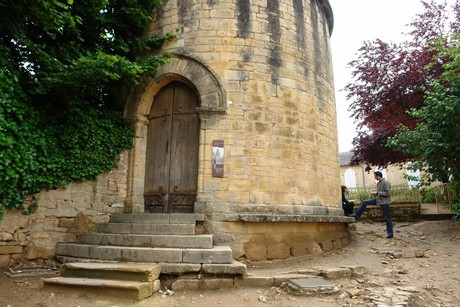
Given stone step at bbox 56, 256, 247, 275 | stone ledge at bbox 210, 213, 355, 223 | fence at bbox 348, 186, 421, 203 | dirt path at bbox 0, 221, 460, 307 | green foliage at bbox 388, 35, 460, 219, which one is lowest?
dirt path at bbox 0, 221, 460, 307

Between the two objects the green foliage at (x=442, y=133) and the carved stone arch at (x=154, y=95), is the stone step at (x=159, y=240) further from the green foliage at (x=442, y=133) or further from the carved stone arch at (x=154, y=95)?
the green foliage at (x=442, y=133)

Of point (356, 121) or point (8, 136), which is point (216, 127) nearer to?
point (8, 136)

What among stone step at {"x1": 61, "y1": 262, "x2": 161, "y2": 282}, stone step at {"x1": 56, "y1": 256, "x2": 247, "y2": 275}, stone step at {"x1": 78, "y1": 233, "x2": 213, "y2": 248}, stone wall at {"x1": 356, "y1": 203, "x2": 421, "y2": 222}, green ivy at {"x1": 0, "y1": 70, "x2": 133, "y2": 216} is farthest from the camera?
stone wall at {"x1": 356, "y1": 203, "x2": 421, "y2": 222}

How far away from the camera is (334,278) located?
495 centimetres

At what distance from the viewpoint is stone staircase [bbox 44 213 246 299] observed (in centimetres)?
419

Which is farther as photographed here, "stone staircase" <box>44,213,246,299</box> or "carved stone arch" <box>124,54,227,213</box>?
"carved stone arch" <box>124,54,227,213</box>

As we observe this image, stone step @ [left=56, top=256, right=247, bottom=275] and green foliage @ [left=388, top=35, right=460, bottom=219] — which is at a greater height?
green foliage @ [left=388, top=35, right=460, bottom=219]

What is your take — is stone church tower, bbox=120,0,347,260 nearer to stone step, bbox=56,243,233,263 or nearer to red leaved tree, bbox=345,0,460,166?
stone step, bbox=56,243,233,263

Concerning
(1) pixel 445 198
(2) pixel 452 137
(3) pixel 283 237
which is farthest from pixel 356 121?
(3) pixel 283 237

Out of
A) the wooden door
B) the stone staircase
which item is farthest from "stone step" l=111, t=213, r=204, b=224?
the wooden door

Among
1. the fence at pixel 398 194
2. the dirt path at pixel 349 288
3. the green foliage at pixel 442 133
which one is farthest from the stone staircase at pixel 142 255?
the fence at pixel 398 194

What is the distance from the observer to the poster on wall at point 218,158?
5.95m

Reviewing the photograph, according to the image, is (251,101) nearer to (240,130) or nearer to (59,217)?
(240,130)

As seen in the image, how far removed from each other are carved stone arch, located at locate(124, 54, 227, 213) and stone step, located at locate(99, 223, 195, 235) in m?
0.79
